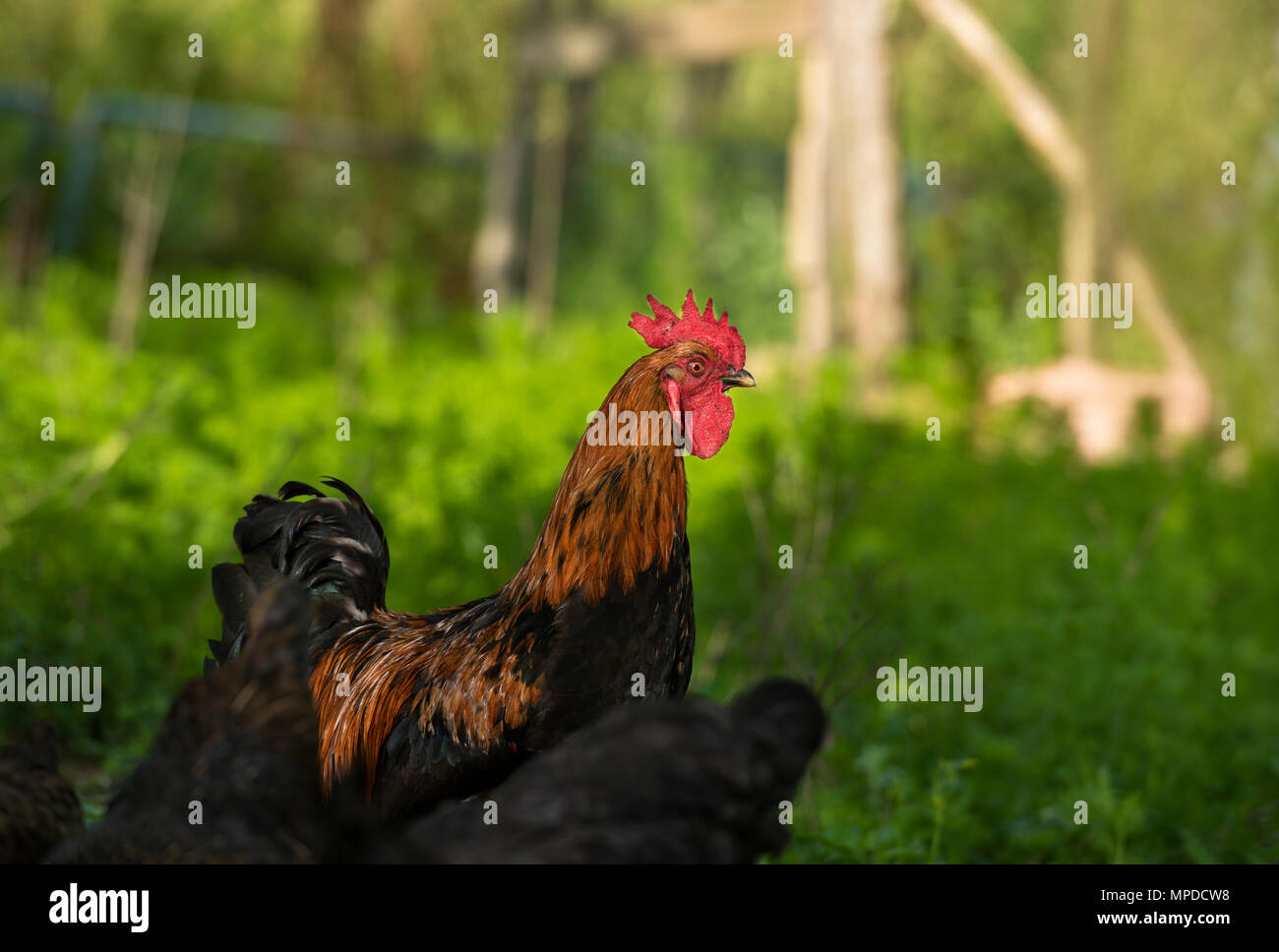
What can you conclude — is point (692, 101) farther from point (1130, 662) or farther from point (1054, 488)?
point (1130, 662)

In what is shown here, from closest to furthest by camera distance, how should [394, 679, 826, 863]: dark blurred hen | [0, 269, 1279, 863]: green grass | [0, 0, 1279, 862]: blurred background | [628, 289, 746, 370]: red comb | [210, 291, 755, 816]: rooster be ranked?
[394, 679, 826, 863]: dark blurred hen → [210, 291, 755, 816]: rooster → [628, 289, 746, 370]: red comb → [0, 269, 1279, 863]: green grass → [0, 0, 1279, 862]: blurred background

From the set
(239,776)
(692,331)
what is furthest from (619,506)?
(239,776)

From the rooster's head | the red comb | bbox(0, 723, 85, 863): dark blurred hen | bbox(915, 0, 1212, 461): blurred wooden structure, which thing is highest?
bbox(915, 0, 1212, 461): blurred wooden structure

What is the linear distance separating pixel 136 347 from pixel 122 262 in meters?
2.22

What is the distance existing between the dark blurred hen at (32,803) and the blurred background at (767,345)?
3.65 feet

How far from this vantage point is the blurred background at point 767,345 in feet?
15.9

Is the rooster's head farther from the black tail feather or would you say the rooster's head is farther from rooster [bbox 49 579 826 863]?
the black tail feather

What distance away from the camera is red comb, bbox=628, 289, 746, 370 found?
9.91ft

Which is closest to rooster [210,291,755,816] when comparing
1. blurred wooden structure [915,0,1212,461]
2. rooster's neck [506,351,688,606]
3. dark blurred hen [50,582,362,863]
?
rooster's neck [506,351,688,606]

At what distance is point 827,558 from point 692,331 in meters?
3.62

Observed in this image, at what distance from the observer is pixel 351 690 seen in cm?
323

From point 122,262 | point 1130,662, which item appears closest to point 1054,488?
point 1130,662

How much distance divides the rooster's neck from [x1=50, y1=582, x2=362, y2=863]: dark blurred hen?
0.59 m

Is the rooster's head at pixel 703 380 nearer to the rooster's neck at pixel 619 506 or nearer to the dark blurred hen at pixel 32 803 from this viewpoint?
the rooster's neck at pixel 619 506
